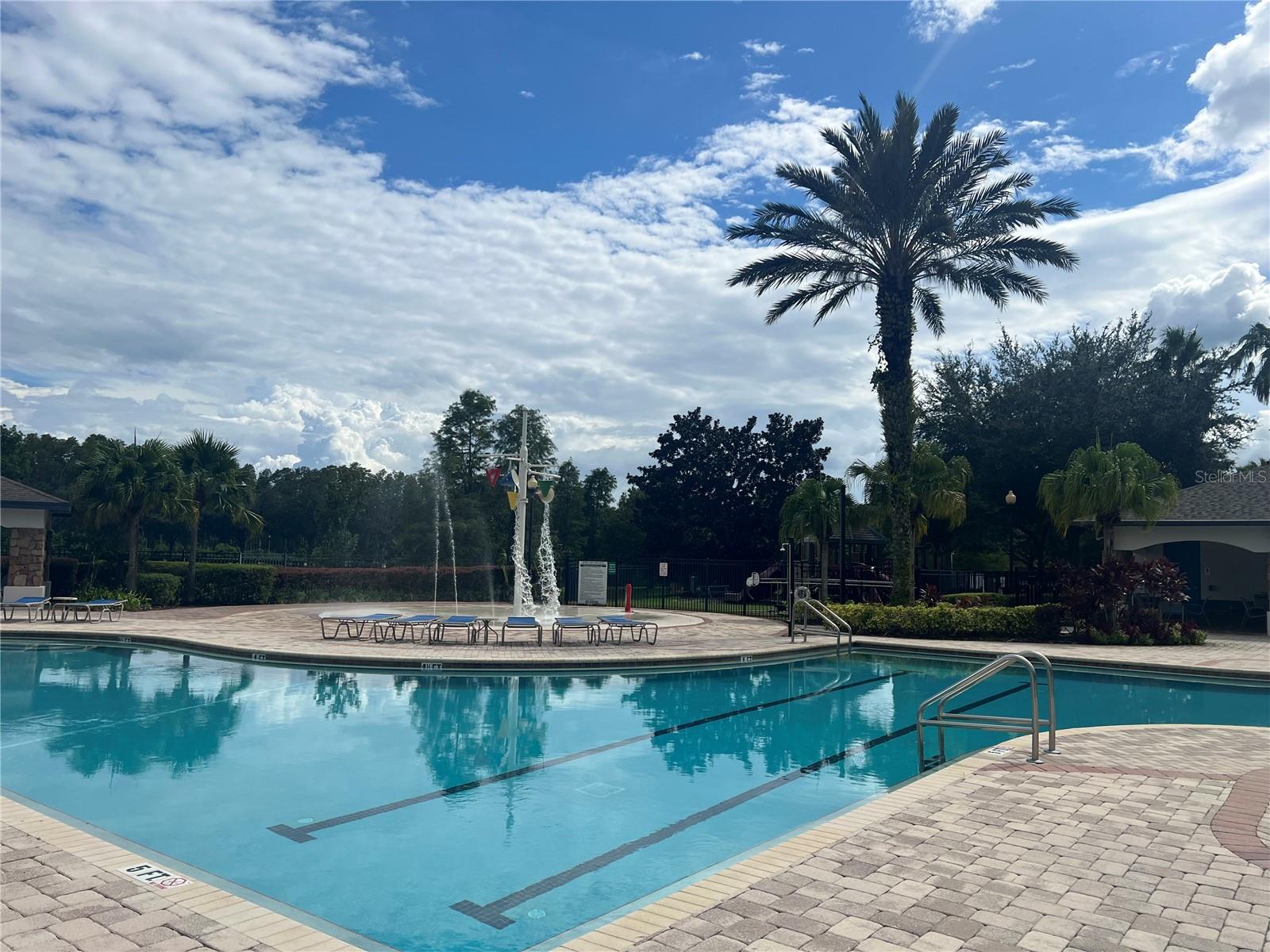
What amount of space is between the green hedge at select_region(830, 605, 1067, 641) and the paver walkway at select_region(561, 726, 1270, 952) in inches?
532

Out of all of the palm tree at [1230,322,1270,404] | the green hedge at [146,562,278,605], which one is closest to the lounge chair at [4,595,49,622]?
the green hedge at [146,562,278,605]

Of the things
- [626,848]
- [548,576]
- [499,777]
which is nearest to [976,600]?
[548,576]

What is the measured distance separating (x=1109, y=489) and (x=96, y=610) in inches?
1026

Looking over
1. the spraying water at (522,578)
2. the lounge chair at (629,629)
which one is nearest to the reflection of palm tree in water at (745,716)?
the lounge chair at (629,629)

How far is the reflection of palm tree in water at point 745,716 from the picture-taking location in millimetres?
10391

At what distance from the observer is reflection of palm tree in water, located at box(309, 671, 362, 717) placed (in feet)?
40.9

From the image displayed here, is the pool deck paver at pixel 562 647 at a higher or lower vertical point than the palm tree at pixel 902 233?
lower

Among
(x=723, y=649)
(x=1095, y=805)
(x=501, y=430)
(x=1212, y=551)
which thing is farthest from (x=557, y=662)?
(x=501, y=430)

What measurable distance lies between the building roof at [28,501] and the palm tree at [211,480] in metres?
3.36

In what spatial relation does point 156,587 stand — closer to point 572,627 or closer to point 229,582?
point 229,582

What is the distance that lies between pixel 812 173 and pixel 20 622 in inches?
848

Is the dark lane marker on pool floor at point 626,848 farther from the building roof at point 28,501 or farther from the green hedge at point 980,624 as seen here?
the building roof at point 28,501

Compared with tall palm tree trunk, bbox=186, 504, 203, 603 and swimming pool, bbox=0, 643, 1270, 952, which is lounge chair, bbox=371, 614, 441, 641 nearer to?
swimming pool, bbox=0, 643, 1270, 952

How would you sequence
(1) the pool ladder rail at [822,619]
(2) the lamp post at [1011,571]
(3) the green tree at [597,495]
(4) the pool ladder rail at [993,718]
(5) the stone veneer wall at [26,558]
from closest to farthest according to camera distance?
(4) the pool ladder rail at [993,718] < (1) the pool ladder rail at [822,619] < (5) the stone veneer wall at [26,558] < (2) the lamp post at [1011,571] < (3) the green tree at [597,495]
